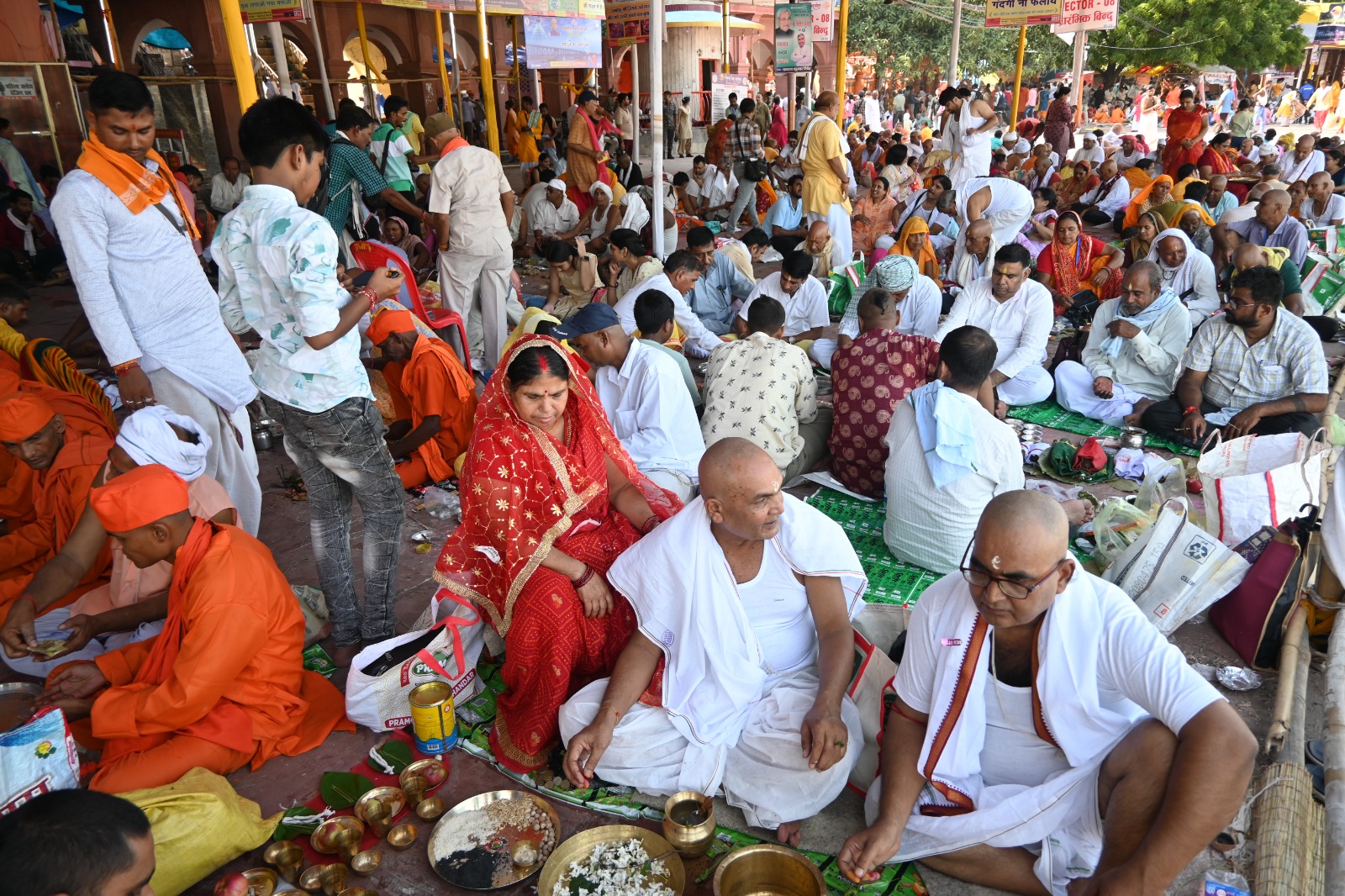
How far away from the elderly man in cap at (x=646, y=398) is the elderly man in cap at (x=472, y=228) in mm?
1872

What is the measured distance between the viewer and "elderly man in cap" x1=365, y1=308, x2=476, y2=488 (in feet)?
16.3

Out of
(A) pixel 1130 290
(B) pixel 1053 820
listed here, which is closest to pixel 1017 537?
(B) pixel 1053 820

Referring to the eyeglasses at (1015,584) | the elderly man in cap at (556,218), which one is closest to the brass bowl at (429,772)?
the eyeglasses at (1015,584)

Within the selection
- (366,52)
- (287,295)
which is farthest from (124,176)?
(366,52)

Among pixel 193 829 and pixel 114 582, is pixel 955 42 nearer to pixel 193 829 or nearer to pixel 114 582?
pixel 114 582

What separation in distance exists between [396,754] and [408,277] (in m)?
3.89

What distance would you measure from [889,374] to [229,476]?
10.4ft

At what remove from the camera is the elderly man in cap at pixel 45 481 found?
352 cm

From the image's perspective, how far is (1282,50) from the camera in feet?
85.3

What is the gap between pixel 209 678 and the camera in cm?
275

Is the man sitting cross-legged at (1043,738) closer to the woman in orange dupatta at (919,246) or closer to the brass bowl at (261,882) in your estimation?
the brass bowl at (261,882)

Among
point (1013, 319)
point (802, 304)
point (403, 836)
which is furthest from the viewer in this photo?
point (802, 304)

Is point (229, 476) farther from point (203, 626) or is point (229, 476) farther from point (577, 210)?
point (577, 210)

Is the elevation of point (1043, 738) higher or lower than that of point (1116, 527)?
higher
